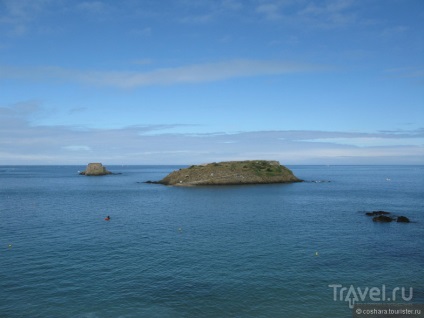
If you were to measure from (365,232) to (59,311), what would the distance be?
50.4m

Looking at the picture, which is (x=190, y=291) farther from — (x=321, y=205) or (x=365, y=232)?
(x=321, y=205)

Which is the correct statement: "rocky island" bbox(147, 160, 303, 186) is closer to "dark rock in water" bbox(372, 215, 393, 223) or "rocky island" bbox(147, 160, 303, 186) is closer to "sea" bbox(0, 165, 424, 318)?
"sea" bbox(0, 165, 424, 318)

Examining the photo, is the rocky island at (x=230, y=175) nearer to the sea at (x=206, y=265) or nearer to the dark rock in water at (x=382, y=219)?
the sea at (x=206, y=265)

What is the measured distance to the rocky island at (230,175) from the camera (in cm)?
16400

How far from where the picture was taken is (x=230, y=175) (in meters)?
166

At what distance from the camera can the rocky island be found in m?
164

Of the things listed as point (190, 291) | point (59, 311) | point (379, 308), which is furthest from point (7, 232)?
point (379, 308)

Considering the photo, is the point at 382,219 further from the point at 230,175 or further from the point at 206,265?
the point at 230,175

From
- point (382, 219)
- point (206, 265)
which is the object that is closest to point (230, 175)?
point (382, 219)

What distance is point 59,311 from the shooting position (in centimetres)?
2973

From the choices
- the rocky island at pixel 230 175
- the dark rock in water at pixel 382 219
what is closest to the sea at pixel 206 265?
the dark rock in water at pixel 382 219

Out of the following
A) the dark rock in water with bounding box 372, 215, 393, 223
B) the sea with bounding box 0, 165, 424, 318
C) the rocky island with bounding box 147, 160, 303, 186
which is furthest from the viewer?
the rocky island with bounding box 147, 160, 303, 186

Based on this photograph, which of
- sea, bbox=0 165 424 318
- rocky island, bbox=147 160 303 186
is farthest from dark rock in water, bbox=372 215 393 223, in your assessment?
rocky island, bbox=147 160 303 186

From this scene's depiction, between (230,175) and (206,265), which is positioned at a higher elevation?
(230,175)
